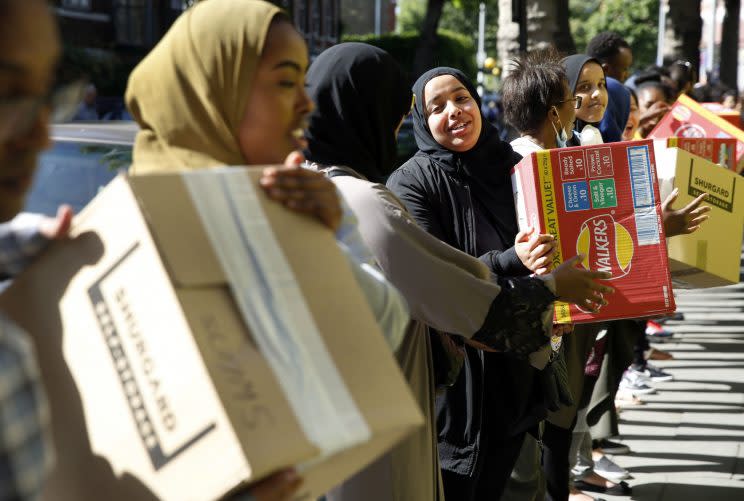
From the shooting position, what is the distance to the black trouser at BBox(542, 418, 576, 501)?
179 inches

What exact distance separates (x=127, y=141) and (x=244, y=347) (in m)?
3.20

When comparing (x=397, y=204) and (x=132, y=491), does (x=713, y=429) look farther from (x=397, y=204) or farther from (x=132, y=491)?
(x=132, y=491)

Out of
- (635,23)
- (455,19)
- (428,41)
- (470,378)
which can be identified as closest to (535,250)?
(470,378)

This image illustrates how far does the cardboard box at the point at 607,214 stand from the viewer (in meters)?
3.34

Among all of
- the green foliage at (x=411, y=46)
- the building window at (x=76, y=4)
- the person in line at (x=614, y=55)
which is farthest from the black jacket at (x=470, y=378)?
the green foliage at (x=411, y=46)

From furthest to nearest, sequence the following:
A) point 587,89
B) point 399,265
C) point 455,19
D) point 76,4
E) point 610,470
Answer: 1. point 455,19
2. point 76,4
3. point 610,470
4. point 587,89
5. point 399,265

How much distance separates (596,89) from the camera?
16.8ft

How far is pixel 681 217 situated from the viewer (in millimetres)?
3850

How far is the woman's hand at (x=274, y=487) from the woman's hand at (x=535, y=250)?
1.84 metres

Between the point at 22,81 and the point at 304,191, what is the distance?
1.81 feet

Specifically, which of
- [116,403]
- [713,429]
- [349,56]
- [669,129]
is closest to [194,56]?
[116,403]

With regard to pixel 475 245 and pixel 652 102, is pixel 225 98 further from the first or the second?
pixel 652 102

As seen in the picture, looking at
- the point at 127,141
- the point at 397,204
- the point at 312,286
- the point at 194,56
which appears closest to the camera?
the point at 312,286

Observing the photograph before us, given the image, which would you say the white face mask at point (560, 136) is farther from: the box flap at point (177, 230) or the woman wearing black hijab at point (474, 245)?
the box flap at point (177, 230)
